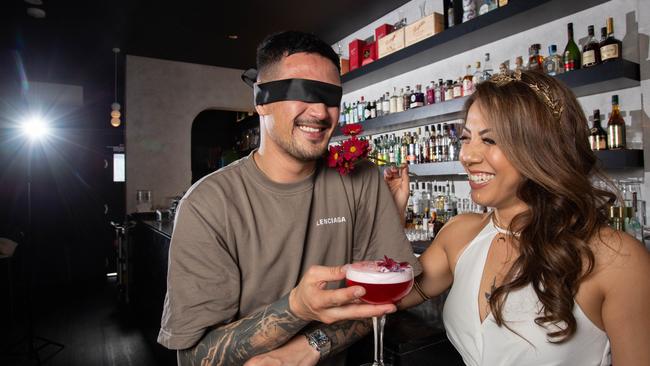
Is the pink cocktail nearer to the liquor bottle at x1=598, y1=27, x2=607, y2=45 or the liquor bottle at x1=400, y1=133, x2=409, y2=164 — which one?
the liquor bottle at x1=598, y1=27, x2=607, y2=45

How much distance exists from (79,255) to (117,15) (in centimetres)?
512

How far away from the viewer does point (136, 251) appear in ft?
16.2

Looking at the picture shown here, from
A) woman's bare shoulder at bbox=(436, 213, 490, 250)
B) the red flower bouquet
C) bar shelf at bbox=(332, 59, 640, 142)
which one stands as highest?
bar shelf at bbox=(332, 59, 640, 142)

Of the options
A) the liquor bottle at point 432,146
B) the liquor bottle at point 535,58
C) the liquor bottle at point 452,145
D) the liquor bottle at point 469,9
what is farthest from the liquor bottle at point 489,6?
the liquor bottle at point 432,146

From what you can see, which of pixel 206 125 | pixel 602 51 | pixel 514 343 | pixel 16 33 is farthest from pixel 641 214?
pixel 206 125

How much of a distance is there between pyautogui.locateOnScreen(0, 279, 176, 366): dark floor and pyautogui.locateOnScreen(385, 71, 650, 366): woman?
252 cm

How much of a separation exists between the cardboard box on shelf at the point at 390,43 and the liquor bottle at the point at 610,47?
1.69 metres

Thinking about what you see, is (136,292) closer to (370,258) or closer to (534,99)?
(370,258)

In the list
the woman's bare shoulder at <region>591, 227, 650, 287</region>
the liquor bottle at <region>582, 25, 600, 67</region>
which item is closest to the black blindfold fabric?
the woman's bare shoulder at <region>591, 227, 650, 287</region>

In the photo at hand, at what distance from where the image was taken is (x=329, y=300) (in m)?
0.94

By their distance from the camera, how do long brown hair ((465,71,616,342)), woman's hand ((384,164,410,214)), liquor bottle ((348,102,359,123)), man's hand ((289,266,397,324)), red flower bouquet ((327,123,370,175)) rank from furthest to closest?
liquor bottle ((348,102,359,123)) → woman's hand ((384,164,410,214)) → red flower bouquet ((327,123,370,175)) → long brown hair ((465,71,616,342)) → man's hand ((289,266,397,324))

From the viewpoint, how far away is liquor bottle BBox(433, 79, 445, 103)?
145 inches

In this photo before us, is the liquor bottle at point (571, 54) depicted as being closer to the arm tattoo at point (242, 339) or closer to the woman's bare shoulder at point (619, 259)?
the woman's bare shoulder at point (619, 259)

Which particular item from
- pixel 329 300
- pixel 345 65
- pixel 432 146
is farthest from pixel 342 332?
pixel 345 65
